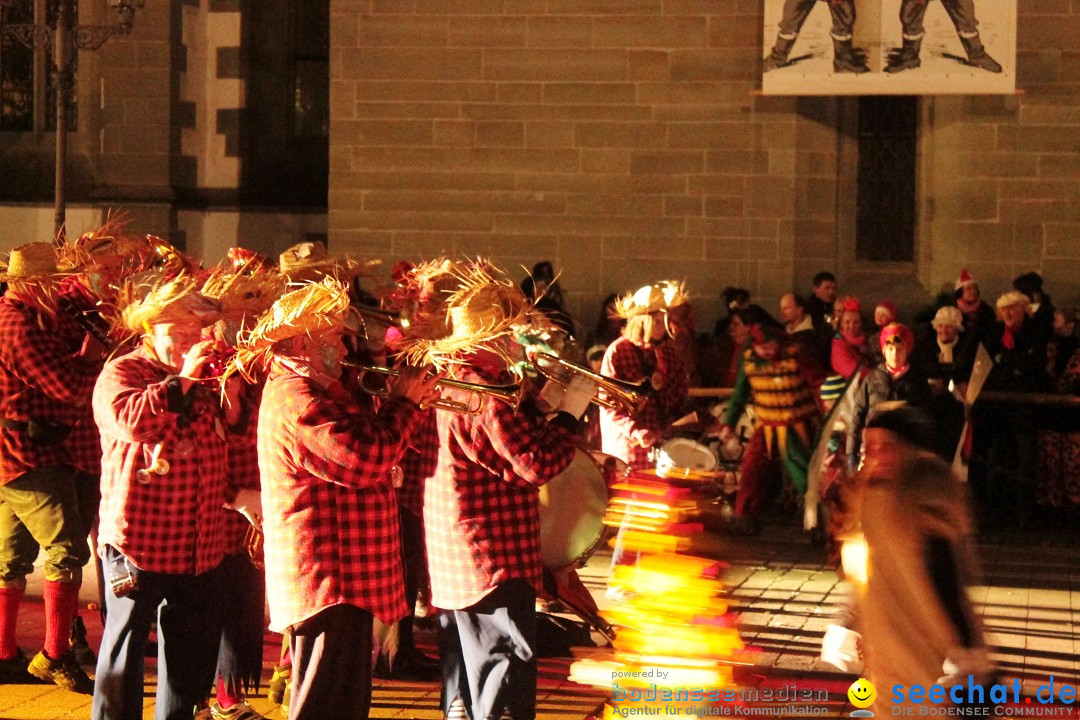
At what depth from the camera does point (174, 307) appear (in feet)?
19.4

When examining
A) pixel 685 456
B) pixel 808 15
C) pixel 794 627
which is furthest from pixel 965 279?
pixel 685 456

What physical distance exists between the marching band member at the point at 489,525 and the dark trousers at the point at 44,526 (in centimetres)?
200

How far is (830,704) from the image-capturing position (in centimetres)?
703

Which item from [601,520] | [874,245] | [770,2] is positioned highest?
[770,2]

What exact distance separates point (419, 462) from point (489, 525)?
27.1 inches

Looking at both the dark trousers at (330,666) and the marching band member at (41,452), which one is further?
the marching band member at (41,452)

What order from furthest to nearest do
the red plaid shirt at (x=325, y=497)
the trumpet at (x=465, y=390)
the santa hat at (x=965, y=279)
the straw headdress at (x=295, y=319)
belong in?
1. the santa hat at (x=965, y=279)
2. the trumpet at (x=465, y=390)
3. the straw headdress at (x=295, y=319)
4. the red plaid shirt at (x=325, y=497)

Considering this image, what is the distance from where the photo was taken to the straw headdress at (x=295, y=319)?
5398mm

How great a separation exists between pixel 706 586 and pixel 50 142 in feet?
43.5

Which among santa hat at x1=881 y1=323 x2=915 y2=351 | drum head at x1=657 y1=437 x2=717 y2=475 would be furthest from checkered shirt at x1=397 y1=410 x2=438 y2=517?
santa hat at x1=881 y1=323 x2=915 y2=351

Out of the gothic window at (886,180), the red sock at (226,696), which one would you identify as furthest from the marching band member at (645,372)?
the gothic window at (886,180)

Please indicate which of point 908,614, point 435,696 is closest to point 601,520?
point 435,696

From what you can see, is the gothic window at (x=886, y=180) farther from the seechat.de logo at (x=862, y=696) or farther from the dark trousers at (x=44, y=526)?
the dark trousers at (x=44, y=526)

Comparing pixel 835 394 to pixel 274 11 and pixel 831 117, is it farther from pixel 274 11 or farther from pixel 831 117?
pixel 274 11
